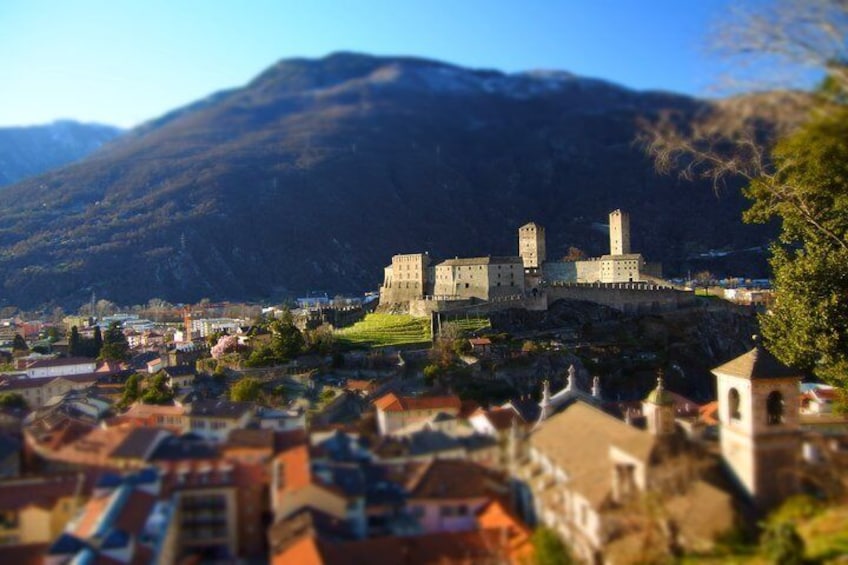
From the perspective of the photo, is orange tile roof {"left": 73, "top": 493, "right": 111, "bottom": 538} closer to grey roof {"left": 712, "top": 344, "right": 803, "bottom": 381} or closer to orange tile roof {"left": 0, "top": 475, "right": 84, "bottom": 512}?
orange tile roof {"left": 0, "top": 475, "right": 84, "bottom": 512}

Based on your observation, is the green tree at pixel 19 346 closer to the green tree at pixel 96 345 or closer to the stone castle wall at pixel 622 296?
the green tree at pixel 96 345

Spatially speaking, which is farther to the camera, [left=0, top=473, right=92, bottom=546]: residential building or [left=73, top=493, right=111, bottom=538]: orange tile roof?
[left=0, top=473, right=92, bottom=546]: residential building

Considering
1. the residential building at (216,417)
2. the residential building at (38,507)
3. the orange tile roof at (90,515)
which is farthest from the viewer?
the residential building at (216,417)

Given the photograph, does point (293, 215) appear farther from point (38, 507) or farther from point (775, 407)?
point (38, 507)

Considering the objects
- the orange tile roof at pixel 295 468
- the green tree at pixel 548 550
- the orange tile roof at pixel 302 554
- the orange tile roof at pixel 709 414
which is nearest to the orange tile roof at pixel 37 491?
the orange tile roof at pixel 295 468

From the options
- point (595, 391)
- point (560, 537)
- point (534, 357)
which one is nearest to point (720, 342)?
point (534, 357)

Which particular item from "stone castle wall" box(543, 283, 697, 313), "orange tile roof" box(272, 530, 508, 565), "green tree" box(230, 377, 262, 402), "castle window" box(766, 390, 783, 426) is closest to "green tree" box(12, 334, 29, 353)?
"green tree" box(230, 377, 262, 402)
